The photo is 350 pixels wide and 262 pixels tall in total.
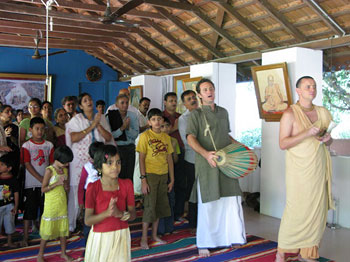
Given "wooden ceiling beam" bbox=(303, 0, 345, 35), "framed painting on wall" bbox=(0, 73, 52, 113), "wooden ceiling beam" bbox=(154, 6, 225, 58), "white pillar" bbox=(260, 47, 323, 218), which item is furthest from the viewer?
"framed painting on wall" bbox=(0, 73, 52, 113)

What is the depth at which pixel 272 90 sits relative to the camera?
5.68 metres

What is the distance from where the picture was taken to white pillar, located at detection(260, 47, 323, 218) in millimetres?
5410

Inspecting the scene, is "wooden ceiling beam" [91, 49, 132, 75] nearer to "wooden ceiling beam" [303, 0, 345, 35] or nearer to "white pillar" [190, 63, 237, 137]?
"white pillar" [190, 63, 237, 137]

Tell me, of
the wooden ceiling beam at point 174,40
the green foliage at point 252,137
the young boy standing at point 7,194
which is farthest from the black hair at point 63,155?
the green foliage at point 252,137

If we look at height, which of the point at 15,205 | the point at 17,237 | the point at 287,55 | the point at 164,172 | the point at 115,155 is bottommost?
the point at 17,237

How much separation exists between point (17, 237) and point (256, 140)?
5.38 meters

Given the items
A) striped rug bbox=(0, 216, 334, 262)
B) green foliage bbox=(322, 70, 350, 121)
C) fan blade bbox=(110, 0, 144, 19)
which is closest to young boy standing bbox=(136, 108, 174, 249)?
striped rug bbox=(0, 216, 334, 262)

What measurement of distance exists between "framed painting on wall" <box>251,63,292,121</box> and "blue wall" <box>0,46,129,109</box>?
24.9 feet

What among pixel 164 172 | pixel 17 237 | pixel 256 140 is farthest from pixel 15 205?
pixel 256 140

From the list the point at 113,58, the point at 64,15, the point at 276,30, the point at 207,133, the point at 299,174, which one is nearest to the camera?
the point at 299,174

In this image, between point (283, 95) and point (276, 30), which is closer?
point (283, 95)

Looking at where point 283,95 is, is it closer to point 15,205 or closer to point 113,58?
point 15,205

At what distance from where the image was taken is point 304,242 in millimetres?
3498

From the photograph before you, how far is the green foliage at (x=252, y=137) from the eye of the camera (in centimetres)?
845
